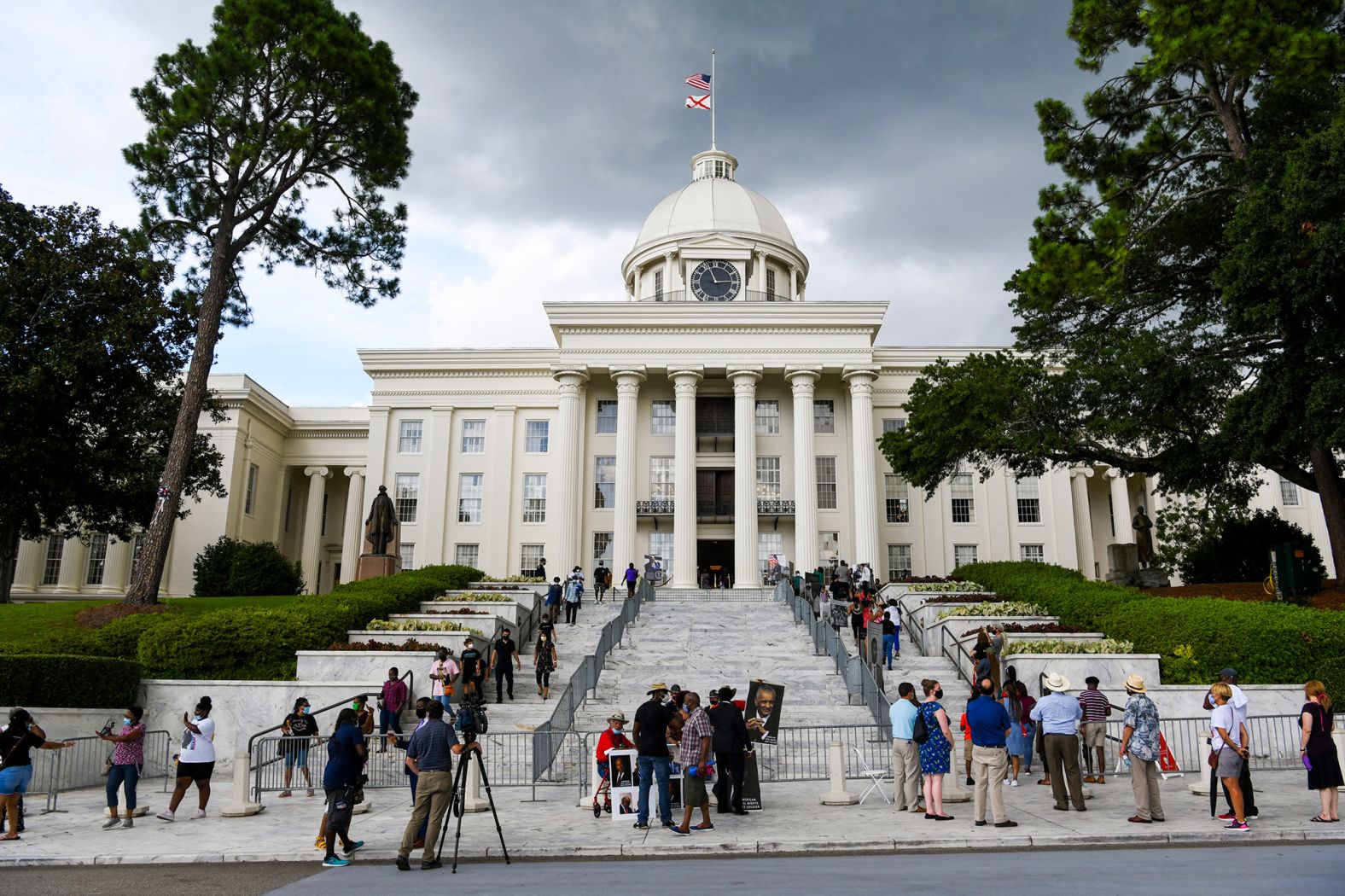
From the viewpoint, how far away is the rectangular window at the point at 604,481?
43.4 m

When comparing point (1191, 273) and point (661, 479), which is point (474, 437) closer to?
point (661, 479)

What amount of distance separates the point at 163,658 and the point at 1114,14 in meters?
25.4

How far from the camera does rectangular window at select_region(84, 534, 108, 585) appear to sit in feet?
152

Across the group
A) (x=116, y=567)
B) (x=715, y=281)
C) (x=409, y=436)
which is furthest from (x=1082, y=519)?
(x=116, y=567)

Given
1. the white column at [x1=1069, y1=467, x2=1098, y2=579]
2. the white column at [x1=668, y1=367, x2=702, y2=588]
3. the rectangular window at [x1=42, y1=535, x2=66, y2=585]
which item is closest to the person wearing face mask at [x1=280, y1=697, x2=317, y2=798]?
the white column at [x1=668, y1=367, x2=702, y2=588]

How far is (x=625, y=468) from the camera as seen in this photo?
40.8m

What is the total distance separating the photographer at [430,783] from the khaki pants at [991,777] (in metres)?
5.61

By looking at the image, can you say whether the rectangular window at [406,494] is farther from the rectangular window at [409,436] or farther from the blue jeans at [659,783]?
the blue jeans at [659,783]

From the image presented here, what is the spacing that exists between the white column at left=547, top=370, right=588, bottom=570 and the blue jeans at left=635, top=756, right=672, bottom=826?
96.1 feet

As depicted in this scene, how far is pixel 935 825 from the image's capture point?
35.9 feet

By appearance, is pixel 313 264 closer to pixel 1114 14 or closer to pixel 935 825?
pixel 1114 14

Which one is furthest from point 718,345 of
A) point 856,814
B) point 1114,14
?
point 856,814

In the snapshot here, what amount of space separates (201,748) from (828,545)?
108 feet

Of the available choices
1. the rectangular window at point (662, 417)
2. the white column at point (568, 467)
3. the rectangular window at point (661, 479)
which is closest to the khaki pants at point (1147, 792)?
the white column at point (568, 467)
